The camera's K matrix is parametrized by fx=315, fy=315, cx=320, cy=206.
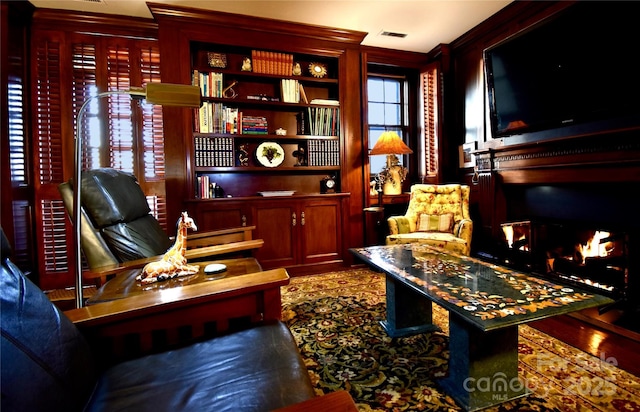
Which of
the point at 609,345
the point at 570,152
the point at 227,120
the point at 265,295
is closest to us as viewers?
the point at 265,295

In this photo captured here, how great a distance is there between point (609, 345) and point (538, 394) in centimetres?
76

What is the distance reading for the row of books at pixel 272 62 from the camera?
10.3 feet

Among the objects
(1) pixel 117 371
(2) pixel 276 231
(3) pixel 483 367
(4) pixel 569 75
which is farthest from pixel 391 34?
(1) pixel 117 371

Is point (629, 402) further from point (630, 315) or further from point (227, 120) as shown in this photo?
point (227, 120)

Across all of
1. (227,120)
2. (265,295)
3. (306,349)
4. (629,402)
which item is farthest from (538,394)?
(227,120)

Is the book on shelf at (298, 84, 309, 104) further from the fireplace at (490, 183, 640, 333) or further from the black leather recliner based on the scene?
the fireplace at (490, 183, 640, 333)

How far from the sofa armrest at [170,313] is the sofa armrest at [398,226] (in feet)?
7.20

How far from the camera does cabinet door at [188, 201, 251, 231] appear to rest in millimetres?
2947

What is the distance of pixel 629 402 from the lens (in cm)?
126

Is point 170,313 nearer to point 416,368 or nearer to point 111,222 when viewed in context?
point 111,222

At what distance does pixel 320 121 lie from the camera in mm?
3400

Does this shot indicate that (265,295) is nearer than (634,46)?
Yes

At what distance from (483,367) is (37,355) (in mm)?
1470

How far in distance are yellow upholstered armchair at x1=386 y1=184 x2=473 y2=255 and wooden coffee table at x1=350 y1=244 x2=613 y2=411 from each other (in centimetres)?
135
